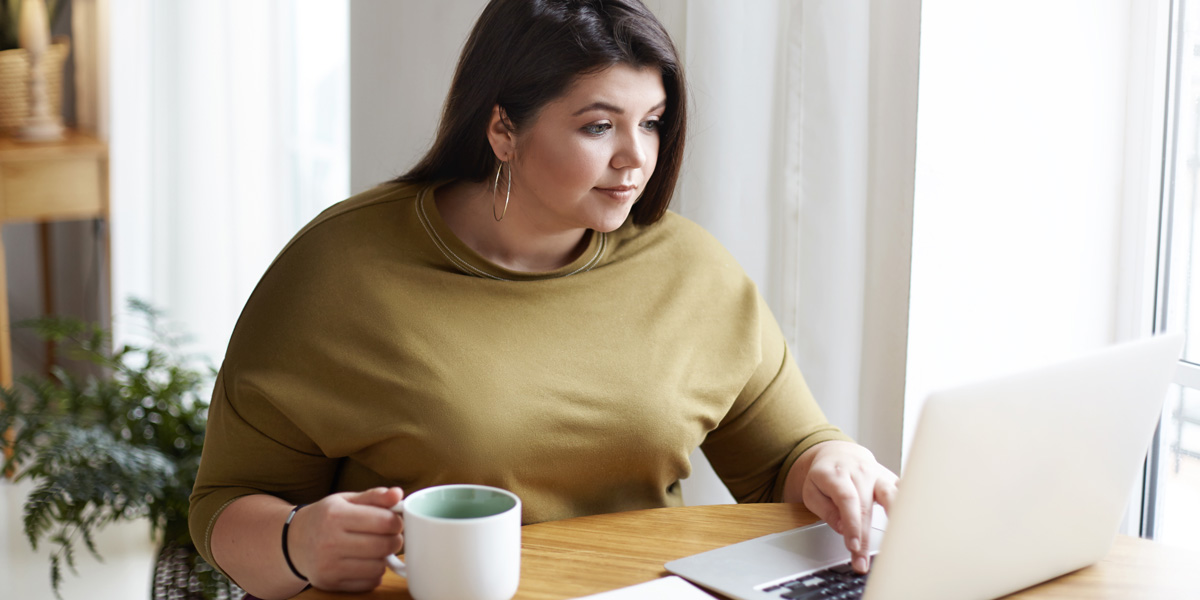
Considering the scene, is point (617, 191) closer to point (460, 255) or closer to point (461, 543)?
point (460, 255)

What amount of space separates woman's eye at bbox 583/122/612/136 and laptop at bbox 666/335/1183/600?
483mm

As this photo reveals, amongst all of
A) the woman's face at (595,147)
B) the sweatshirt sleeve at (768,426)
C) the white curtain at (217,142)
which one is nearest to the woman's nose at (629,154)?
the woman's face at (595,147)

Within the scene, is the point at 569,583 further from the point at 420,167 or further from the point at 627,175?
the point at 420,167

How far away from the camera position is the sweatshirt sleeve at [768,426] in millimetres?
1261

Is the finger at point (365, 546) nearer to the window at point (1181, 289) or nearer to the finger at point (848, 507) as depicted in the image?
the finger at point (848, 507)

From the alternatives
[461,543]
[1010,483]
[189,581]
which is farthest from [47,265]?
[1010,483]

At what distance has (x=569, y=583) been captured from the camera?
869 millimetres

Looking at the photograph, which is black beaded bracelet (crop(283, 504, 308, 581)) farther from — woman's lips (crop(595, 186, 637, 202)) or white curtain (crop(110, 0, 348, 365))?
white curtain (crop(110, 0, 348, 365))

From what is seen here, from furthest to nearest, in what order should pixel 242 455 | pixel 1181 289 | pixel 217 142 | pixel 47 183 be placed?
pixel 47 183 < pixel 217 142 < pixel 1181 289 < pixel 242 455

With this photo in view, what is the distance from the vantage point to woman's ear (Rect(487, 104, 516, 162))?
3.83ft

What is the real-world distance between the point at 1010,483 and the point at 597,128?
1.92 feet

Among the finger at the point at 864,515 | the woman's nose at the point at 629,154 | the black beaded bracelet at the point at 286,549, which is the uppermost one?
the woman's nose at the point at 629,154

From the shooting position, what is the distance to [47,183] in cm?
294

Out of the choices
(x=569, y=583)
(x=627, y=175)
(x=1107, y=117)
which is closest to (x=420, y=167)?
(x=627, y=175)
